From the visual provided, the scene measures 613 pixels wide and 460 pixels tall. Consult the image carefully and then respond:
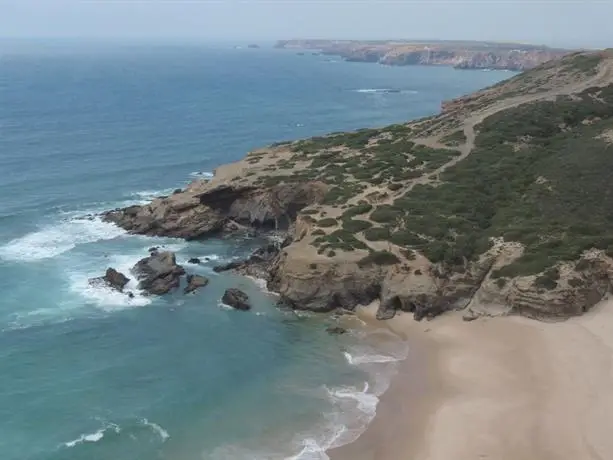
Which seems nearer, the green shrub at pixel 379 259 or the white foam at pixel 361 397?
the white foam at pixel 361 397

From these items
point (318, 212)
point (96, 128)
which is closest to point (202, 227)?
point (318, 212)

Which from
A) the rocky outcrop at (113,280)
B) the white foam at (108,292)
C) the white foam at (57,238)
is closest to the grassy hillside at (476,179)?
the white foam at (108,292)

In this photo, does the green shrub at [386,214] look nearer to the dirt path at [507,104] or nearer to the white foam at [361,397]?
the dirt path at [507,104]

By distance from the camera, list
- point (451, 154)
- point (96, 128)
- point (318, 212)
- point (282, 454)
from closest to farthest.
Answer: point (282, 454) → point (318, 212) → point (451, 154) → point (96, 128)

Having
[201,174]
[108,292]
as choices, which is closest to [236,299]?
[108,292]

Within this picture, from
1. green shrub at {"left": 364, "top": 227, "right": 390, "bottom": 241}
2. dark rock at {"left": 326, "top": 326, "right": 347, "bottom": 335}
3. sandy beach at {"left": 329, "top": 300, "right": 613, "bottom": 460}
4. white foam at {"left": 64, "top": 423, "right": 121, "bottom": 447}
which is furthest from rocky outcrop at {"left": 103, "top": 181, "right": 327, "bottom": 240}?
white foam at {"left": 64, "top": 423, "right": 121, "bottom": 447}

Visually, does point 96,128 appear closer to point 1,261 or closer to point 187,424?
point 1,261
